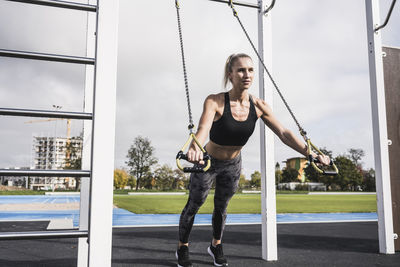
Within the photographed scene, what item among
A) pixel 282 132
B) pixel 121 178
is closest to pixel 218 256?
pixel 282 132

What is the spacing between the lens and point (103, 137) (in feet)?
4.68

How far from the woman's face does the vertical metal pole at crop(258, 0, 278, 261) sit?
2.04 feet

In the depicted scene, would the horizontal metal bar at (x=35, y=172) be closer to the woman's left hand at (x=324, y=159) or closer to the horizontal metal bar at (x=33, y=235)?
the horizontal metal bar at (x=33, y=235)

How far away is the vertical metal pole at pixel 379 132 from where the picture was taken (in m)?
3.12

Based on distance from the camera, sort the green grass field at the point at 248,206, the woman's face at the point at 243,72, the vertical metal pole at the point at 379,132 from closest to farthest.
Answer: the woman's face at the point at 243,72
the vertical metal pole at the point at 379,132
the green grass field at the point at 248,206

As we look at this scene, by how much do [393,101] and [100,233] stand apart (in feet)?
10.6

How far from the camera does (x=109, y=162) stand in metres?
1.43

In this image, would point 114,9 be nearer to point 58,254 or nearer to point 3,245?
point 58,254

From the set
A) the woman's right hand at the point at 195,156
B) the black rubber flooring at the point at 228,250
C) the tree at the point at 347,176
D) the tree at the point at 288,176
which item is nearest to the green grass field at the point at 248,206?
the black rubber flooring at the point at 228,250

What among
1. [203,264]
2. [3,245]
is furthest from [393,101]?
[3,245]

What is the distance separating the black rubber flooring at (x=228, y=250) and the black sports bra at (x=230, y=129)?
104 cm

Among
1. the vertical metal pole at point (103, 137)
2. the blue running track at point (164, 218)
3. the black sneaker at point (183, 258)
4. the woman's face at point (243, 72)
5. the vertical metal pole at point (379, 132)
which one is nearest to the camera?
the vertical metal pole at point (103, 137)

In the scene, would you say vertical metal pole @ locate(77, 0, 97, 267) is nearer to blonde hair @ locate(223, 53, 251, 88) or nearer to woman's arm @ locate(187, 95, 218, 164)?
woman's arm @ locate(187, 95, 218, 164)

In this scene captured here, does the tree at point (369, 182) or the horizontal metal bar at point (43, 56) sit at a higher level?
the horizontal metal bar at point (43, 56)
